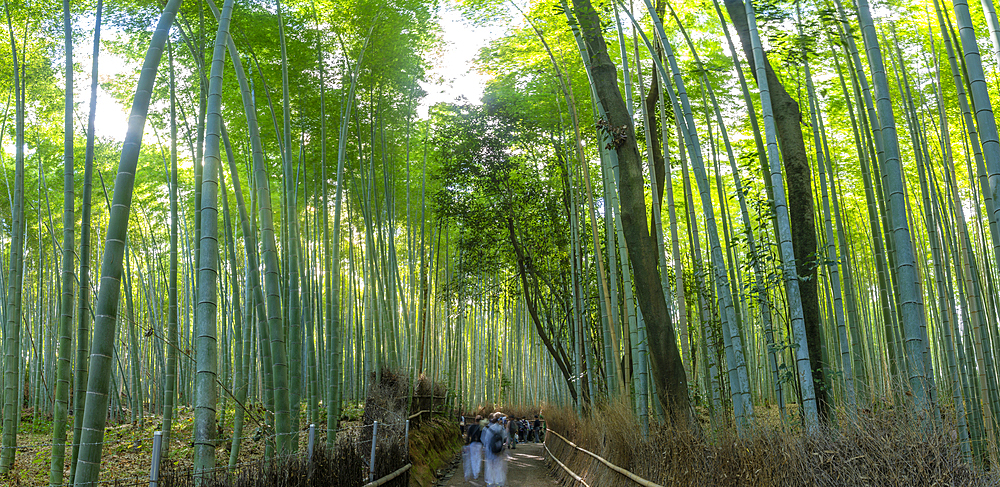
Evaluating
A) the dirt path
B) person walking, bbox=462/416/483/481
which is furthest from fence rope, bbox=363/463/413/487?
the dirt path

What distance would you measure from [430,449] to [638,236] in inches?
203

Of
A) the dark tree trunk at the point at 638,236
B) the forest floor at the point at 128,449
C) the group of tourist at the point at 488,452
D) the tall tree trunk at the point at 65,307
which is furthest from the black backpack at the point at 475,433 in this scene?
the tall tree trunk at the point at 65,307

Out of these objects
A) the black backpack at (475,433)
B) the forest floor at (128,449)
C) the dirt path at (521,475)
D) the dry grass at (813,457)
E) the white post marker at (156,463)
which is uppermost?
the white post marker at (156,463)

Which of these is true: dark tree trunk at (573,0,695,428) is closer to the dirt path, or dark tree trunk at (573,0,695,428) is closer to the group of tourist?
the group of tourist

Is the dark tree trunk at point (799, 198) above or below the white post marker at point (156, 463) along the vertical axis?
above

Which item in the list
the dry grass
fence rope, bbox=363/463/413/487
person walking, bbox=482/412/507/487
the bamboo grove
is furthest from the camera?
person walking, bbox=482/412/507/487

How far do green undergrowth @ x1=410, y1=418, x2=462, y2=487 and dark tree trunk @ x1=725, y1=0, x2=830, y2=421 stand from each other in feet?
13.9

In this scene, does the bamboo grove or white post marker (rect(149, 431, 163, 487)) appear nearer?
white post marker (rect(149, 431, 163, 487))

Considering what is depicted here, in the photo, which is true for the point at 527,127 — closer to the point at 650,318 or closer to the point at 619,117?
the point at 619,117

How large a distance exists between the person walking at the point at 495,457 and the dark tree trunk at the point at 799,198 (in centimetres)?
350

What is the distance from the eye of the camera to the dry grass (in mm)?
2057

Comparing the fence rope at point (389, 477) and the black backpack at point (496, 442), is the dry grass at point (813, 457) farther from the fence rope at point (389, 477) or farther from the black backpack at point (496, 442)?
the black backpack at point (496, 442)

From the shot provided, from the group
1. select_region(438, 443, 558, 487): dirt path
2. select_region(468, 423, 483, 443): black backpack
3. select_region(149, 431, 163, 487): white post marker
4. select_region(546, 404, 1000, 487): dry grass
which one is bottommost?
select_region(438, 443, 558, 487): dirt path

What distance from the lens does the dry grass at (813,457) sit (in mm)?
2057
